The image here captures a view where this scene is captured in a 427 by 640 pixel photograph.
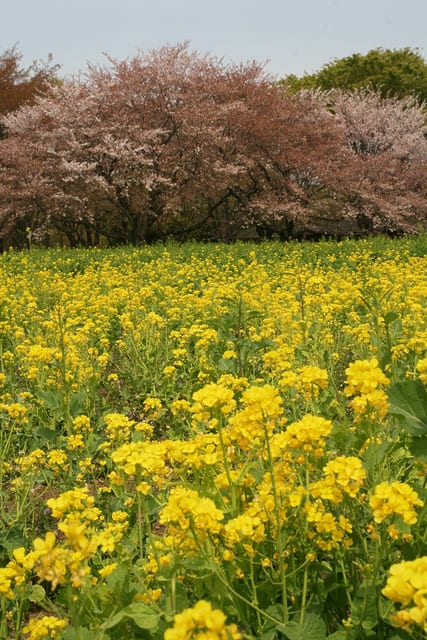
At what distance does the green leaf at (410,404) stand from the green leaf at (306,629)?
597mm

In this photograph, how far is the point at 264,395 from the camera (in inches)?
63.0

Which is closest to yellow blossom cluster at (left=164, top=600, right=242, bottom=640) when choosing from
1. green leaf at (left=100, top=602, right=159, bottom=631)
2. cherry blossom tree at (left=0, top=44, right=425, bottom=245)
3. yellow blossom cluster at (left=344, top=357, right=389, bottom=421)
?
green leaf at (left=100, top=602, right=159, bottom=631)

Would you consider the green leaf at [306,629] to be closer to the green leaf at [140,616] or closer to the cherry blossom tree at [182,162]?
the green leaf at [140,616]

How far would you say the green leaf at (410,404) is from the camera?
1756 mm

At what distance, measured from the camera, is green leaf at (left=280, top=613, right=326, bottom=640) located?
146 centimetres

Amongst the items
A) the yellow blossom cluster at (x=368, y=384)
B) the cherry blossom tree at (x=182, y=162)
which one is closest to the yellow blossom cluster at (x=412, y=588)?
the yellow blossom cluster at (x=368, y=384)

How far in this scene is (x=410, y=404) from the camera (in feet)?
5.84

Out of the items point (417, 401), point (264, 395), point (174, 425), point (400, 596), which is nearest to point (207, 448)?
point (264, 395)

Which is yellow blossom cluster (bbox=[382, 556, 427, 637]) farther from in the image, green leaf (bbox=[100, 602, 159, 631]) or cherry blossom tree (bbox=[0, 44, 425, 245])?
cherry blossom tree (bbox=[0, 44, 425, 245])

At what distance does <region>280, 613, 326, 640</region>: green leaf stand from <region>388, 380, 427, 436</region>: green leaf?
0.60 meters

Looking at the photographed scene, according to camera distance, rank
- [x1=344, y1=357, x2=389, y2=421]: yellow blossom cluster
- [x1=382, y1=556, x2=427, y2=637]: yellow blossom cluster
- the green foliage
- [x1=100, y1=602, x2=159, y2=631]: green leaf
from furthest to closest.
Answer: the green foliage < [x1=344, y1=357, x2=389, y2=421]: yellow blossom cluster < [x1=100, y1=602, x2=159, y2=631]: green leaf < [x1=382, y1=556, x2=427, y2=637]: yellow blossom cluster

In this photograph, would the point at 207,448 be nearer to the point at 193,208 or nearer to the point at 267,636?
the point at 267,636

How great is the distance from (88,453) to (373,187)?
905 inches

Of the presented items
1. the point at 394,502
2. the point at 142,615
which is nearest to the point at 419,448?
the point at 394,502
